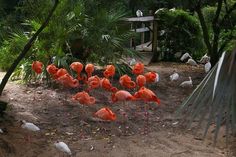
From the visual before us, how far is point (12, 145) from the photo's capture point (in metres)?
4.66

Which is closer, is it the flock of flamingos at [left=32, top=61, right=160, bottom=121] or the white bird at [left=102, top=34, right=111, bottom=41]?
the flock of flamingos at [left=32, top=61, right=160, bottom=121]

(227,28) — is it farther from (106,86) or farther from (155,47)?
(106,86)

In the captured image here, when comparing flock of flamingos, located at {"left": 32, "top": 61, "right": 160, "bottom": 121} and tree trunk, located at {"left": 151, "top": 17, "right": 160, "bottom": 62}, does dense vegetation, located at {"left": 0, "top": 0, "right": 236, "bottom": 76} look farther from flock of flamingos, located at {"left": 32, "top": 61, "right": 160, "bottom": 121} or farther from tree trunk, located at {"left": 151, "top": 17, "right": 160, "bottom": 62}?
tree trunk, located at {"left": 151, "top": 17, "right": 160, "bottom": 62}

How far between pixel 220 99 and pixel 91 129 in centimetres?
379

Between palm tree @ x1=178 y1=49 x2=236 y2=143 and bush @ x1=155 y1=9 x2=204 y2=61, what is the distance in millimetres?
8414

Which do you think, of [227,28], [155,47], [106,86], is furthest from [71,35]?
[227,28]

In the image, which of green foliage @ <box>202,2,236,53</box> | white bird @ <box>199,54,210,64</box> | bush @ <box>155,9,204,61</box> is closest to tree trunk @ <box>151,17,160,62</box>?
bush @ <box>155,9,204,61</box>

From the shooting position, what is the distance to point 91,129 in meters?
5.54

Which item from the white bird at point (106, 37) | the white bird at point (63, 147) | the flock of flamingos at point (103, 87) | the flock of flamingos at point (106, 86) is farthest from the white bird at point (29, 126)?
the white bird at point (106, 37)

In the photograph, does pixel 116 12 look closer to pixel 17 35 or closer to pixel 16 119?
pixel 17 35

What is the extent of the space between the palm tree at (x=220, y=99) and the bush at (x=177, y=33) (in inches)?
331

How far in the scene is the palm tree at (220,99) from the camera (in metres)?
1.83

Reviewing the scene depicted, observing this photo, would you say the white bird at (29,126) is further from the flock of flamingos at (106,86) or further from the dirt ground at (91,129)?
the flock of flamingos at (106,86)

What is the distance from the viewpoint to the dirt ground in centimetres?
482
